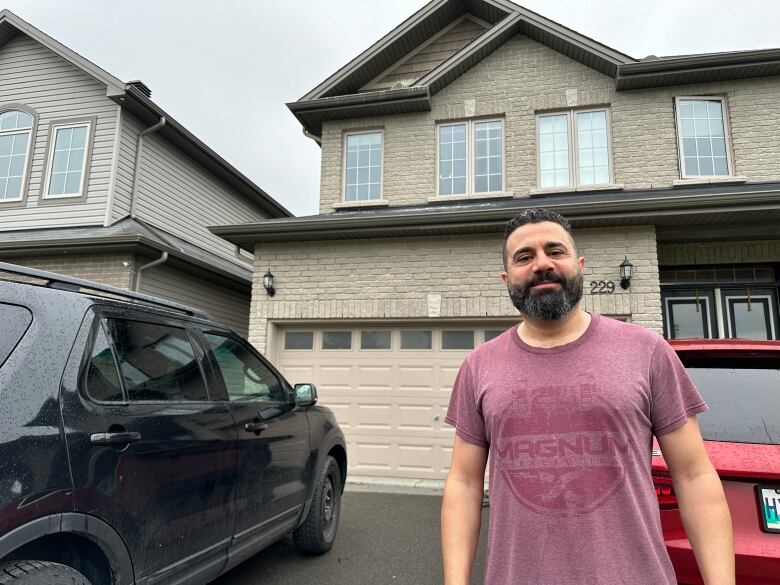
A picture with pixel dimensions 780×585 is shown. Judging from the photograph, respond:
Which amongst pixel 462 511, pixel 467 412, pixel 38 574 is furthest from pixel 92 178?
pixel 462 511

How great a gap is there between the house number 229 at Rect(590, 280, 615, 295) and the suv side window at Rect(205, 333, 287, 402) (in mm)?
4643

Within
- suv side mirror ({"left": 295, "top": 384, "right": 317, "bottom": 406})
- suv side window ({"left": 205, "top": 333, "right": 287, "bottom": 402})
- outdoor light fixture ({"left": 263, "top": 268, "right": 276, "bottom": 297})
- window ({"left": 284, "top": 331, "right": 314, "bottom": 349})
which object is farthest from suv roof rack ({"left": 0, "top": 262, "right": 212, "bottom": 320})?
window ({"left": 284, "top": 331, "right": 314, "bottom": 349})

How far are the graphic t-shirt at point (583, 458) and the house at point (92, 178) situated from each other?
27.4 ft

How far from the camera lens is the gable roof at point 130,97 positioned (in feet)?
32.5

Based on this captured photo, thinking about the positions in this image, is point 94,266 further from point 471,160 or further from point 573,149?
point 573,149

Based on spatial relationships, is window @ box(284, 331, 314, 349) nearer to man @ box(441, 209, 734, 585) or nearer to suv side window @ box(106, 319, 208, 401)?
suv side window @ box(106, 319, 208, 401)

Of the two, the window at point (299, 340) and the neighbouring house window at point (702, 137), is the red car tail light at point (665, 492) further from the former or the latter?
the neighbouring house window at point (702, 137)

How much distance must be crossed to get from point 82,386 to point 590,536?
2.01 meters

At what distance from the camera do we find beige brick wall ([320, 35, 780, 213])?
8.23 m

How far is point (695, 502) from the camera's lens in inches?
56.3

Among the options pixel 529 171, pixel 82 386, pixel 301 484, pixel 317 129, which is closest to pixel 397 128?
pixel 317 129

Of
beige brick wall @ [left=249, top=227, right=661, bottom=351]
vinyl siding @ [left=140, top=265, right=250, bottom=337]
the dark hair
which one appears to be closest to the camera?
the dark hair

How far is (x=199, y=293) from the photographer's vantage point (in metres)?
10.6

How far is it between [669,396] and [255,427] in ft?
8.34
